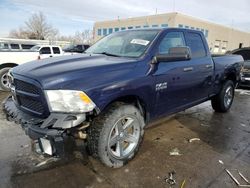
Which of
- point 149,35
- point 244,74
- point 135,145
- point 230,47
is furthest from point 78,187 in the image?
point 230,47

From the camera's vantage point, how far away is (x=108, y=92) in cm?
272

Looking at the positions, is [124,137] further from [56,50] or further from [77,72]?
[56,50]

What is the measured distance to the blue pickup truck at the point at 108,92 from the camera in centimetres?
249

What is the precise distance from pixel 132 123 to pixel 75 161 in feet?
3.20

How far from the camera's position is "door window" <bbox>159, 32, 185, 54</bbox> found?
358cm

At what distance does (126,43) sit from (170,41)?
2.36ft

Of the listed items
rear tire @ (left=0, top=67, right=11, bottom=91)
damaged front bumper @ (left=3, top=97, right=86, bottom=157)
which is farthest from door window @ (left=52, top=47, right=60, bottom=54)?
damaged front bumper @ (left=3, top=97, right=86, bottom=157)

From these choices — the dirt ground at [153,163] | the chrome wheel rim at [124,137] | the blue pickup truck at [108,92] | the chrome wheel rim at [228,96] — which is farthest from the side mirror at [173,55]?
the chrome wheel rim at [228,96]

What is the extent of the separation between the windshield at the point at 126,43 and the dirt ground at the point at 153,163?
61.0 inches

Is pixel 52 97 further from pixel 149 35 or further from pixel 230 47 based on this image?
pixel 230 47

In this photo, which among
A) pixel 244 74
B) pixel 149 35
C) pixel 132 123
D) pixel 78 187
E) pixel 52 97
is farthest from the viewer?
pixel 244 74

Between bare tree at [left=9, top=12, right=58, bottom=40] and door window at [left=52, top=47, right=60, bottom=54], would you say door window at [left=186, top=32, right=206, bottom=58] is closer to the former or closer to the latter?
door window at [left=52, top=47, right=60, bottom=54]

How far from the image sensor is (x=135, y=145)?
3305mm

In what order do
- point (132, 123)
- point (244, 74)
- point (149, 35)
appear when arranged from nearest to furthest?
point (132, 123) → point (149, 35) → point (244, 74)
